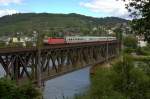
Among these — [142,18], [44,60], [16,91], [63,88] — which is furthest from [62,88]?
[142,18]

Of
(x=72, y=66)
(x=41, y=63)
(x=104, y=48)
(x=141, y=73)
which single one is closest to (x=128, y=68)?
(x=141, y=73)

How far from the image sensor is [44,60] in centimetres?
6241

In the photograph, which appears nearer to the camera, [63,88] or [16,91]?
[16,91]

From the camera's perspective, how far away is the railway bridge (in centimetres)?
4854

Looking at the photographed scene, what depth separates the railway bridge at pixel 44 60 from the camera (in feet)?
159

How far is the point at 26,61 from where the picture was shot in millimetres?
53781

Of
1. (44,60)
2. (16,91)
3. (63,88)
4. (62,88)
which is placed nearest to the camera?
(16,91)

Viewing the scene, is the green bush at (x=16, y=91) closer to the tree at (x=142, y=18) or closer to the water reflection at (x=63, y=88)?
the tree at (x=142, y=18)

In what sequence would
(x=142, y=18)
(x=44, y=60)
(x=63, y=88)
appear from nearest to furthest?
(x=142, y=18)
(x=44, y=60)
(x=63, y=88)

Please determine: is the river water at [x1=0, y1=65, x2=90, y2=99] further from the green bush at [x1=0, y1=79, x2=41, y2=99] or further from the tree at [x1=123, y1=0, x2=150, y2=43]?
the tree at [x1=123, y1=0, x2=150, y2=43]

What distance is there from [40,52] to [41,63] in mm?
2376

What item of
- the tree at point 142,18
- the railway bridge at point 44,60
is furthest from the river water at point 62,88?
the tree at point 142,18

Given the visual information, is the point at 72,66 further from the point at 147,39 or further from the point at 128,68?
the point at 147,39

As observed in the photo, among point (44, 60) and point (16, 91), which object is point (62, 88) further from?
point (16, 91)
